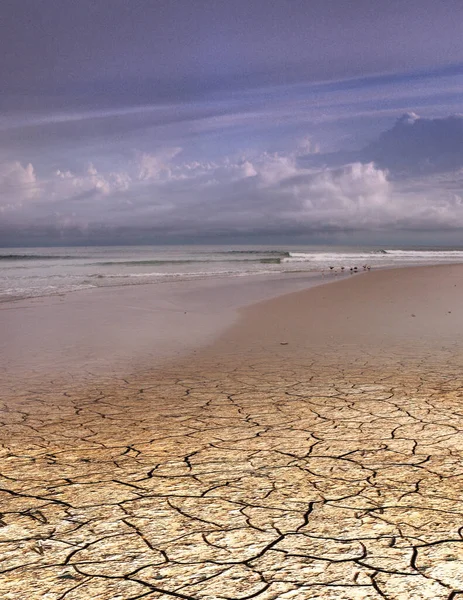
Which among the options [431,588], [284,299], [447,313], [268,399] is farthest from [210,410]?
[284,299]

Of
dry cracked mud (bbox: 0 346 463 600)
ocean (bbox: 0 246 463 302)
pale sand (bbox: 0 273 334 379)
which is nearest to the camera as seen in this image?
dry cracked mud (bbox: 0 346 463 600)

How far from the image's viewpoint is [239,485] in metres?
2.55

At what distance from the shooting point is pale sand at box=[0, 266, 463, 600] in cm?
184

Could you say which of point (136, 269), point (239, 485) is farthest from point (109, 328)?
point (136, 269)

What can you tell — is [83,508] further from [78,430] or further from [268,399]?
[268,399]

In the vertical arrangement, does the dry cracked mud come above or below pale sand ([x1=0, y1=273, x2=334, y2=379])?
below

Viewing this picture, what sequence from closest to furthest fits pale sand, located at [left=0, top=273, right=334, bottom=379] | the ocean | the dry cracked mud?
1. the dry cracked mud
2. pale sand, located at [left=0, top=273, right=334, bottom=379]
3. the ocean

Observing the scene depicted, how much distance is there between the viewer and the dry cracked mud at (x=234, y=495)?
183 centimetres

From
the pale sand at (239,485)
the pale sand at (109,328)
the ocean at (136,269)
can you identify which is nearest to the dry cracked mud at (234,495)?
the pale sand at (239,485)

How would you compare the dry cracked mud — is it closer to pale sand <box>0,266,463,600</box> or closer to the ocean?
pale sand <box>0,266,463,600</box>

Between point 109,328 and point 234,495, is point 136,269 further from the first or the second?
point 234,495

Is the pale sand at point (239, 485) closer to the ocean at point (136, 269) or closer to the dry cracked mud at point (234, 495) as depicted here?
the dry cracked mud at point (234, 495)

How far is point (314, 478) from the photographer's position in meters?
2.62

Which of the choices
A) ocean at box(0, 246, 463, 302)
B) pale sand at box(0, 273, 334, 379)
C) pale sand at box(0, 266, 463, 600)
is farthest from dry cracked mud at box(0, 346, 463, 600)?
ocean at box(0, 246, 463, 302)
